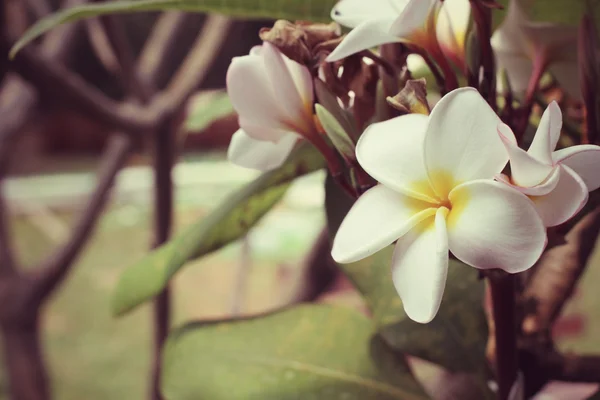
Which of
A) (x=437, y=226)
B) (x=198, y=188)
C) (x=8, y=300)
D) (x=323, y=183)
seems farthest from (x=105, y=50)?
(x=198, y=188)

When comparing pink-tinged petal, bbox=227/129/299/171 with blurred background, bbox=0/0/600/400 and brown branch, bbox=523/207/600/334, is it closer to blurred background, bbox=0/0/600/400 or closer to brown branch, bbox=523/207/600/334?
blurred background, bbox=0/0/600/400

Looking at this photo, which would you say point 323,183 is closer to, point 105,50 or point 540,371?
point 540,371

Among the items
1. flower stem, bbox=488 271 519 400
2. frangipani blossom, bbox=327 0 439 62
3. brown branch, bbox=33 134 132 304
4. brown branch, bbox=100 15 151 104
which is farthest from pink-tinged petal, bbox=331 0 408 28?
brown branch, bbox=33 134 132 304

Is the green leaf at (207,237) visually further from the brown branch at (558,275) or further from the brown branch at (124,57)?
the brown branch at (124,57)

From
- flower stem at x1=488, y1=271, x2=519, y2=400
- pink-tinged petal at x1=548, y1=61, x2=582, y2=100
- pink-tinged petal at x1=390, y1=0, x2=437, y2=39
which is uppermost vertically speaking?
pink-tinged petal at x1=390, y1=0, x2=437, y2=39

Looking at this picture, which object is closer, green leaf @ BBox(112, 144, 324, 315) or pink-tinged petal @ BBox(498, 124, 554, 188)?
pink-tinged petal @ BBox(498, 124, 554, 188)

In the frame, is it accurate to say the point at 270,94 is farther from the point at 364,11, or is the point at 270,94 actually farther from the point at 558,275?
the point at 558,275
